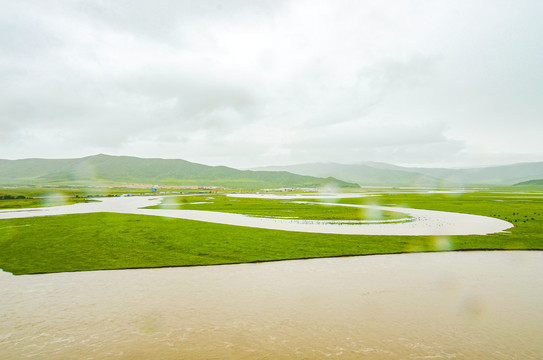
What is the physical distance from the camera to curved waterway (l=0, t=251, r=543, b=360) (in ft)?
36.0

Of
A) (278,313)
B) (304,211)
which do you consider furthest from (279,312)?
(304,211)

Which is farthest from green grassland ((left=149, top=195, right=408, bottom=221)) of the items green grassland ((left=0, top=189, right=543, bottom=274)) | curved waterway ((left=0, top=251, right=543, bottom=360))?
curved waterway ((left=0, top=251, right=543, bottom=360))

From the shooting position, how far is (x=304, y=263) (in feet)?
75.4

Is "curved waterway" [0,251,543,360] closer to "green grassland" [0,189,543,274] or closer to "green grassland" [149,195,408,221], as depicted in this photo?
"green grassland" [0,189,543,274]

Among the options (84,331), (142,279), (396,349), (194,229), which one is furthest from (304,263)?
(194,229)

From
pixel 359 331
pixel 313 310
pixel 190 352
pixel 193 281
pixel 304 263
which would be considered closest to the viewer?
pixel 190 352

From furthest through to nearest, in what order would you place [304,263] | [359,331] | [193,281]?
[304,263] → [193,281] → [359,331]

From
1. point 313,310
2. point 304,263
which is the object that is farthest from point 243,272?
point 313,310

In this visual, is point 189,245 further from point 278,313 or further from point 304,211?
point 304,211

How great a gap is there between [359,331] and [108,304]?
11326 millimetres

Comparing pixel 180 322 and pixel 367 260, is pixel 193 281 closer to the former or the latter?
pixel 180 322

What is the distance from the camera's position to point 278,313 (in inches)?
551

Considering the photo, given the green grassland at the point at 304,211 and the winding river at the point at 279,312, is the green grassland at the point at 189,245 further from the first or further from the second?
the green grassland at the point at 304,211

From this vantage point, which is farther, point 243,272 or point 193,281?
point 243,272
